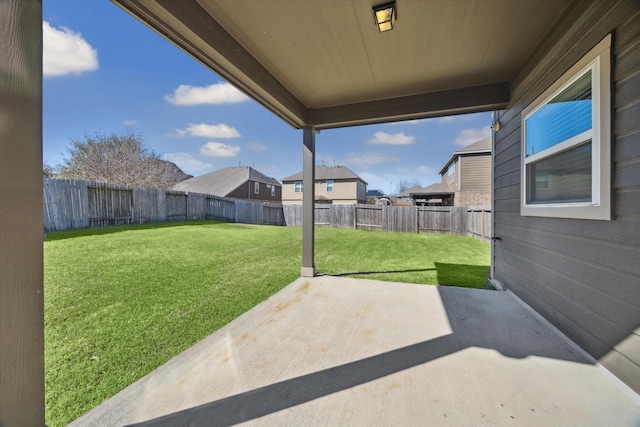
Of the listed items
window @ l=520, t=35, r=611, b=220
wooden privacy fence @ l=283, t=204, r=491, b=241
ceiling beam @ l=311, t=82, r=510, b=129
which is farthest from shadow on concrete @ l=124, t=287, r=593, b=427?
wooden privacy fence @ l=283, t=204, r=491, b=241

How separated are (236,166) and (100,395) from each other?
1059 inches

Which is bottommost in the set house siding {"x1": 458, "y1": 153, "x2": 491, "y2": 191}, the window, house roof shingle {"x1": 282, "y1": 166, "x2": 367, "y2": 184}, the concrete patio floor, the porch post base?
the concrete patio floor

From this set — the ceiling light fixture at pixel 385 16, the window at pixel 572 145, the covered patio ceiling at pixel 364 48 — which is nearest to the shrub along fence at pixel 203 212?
the window at pixel 572 145

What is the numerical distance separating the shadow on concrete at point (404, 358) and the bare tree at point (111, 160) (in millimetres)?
18839

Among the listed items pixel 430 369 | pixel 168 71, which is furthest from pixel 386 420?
pixel 168 71

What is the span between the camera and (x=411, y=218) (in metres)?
11.3

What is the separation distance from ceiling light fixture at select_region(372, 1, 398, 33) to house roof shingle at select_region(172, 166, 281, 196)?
69.8ft

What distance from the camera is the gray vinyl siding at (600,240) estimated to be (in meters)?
1.54

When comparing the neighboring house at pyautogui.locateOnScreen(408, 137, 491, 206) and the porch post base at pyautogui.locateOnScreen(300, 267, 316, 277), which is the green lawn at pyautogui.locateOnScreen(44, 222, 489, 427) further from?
the neighboring house at pyautogui.locateOnScreen(408, 137, 491, 206)

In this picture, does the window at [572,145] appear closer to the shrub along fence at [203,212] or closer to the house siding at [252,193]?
the shrub along fence at [203,212]

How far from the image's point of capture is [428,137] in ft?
82.6

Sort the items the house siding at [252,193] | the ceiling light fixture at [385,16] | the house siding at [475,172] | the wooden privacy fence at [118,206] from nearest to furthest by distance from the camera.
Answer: the ceiling light fixture at [385,16], the wooden privacy fence at [118,206], the house siding at [475,172], the house siding at [252,193]

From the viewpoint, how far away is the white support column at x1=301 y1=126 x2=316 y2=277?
13.2ft

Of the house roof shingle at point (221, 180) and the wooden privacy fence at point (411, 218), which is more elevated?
the house roof shingle at point (221, 180)
